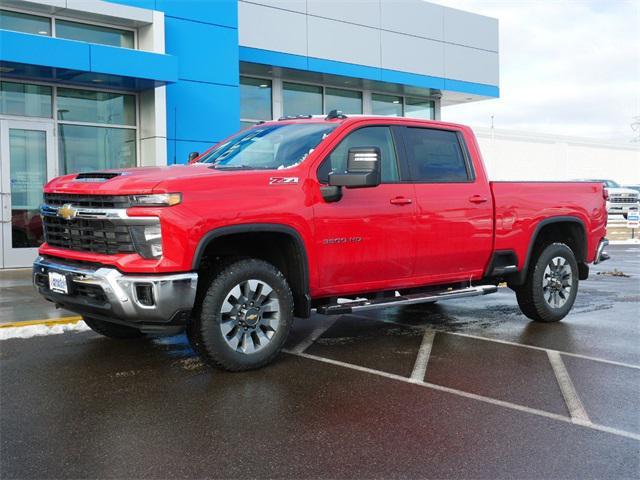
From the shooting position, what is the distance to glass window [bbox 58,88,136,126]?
13.6 meters

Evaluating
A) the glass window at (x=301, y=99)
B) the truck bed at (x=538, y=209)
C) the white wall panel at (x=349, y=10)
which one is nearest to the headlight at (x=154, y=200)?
the truck bed at (x=538, y=209)

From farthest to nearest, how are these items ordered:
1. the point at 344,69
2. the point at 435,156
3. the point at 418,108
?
the point at 418,108 < the point at 344,69 < the point at 435,156

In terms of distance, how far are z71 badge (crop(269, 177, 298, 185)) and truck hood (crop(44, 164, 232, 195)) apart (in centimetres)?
36

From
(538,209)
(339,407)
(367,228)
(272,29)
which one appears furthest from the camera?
(272,29)

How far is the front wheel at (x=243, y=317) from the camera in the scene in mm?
5430

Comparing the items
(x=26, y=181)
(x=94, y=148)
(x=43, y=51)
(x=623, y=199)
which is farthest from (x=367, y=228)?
(x=623, y=199)

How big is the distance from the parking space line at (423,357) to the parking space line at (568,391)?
1.04 metres

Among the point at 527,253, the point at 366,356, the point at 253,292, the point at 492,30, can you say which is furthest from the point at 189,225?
the point at 492,30

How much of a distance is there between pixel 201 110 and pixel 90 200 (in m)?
9.67

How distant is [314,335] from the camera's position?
7.33 m

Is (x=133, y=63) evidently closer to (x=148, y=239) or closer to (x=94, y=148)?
(x=94, y=148)

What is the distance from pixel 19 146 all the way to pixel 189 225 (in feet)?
30.4

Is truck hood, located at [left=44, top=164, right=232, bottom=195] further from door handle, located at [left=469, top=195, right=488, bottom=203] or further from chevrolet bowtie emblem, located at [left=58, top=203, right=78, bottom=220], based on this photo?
door handle, located at [left=469, top=195, right=488, bottom=203]

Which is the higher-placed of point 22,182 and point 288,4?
point 288,4
